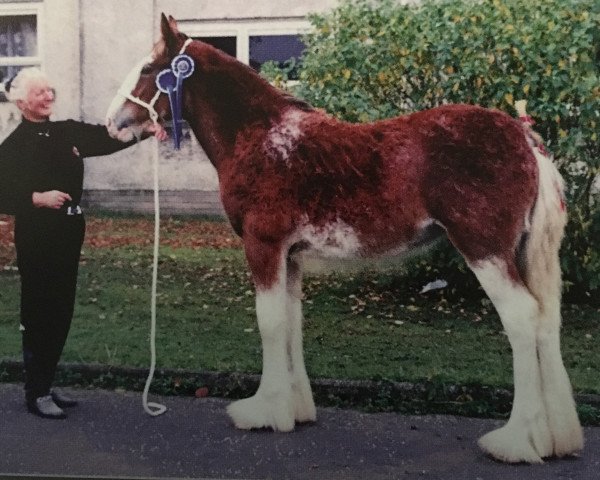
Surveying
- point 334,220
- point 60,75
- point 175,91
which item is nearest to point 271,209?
point 334,220

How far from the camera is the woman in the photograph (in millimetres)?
2863

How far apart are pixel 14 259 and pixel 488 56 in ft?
7.60

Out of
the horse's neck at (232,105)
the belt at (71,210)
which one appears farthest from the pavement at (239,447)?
the horse's neck at (232,105)

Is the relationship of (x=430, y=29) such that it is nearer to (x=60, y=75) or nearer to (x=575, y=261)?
(x=575, y=261)

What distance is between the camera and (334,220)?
2.63 meters

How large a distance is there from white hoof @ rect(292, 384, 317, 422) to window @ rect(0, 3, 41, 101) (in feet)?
5.93

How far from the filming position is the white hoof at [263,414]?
276 cm

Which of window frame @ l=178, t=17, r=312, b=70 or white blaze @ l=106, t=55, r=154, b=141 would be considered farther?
window frame @ l=178, t=17, r=312, b=70

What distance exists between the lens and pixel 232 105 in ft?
8.93

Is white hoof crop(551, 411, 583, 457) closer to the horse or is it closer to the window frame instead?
the horse

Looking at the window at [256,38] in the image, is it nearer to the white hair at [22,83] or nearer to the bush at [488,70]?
the bush at [488,70]

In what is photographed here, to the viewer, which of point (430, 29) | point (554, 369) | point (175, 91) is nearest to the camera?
point (554, 369)

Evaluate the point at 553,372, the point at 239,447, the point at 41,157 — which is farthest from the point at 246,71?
the point at 553,372

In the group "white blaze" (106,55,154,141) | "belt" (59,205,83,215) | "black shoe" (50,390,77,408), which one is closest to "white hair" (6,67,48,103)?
"white blaze" (106,55,154,141)
